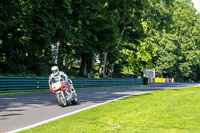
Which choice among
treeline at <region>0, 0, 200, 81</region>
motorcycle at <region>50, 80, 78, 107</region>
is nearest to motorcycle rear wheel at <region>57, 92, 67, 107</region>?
motorcycle at <region>50, 80, 78, 107</region>

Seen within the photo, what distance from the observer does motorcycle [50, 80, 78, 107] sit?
40.3 feet

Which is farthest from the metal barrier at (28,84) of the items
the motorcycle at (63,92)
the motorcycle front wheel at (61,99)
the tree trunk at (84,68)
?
the motorcycle front wheel at (61,99)

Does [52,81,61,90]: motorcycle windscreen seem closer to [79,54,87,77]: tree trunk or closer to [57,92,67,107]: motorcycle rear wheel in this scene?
[57,92,67,107]: motorcycle rear wheel

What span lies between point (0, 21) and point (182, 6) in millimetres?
62488

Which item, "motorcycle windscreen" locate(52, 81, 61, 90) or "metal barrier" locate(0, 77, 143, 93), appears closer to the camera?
"motorcycle windscreen" locate(52, 81, 61, 90)

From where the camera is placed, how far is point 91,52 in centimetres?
3381

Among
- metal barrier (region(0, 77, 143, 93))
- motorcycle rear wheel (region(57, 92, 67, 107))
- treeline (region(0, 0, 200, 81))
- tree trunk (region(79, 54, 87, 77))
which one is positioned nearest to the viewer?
motorcycle rear wheel (region(57, 92, 67, 107))

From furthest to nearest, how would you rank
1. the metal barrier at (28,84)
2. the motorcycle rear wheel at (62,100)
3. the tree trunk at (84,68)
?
the tree trunk at (84,68) < the metal barrier at (28,84) < the motorcycle rear wheel at (62,100)

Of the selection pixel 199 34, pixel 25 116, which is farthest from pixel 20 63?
pixel 199 34

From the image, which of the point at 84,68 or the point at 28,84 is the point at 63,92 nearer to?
the point at 28,84

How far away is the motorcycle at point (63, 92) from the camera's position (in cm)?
1229

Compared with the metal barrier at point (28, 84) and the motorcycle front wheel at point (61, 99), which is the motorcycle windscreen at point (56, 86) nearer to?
the motorcycle front wheel at point (61, 99)

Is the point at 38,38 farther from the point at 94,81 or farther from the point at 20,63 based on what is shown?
the point at 94,81

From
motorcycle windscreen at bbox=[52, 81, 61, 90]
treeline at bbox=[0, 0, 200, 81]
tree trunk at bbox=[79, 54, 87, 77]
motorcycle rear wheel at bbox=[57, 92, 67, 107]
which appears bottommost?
motorcycle rear wheel at bbox=[57, 92, 67, 107]
